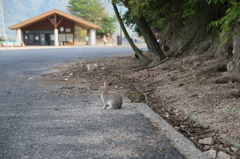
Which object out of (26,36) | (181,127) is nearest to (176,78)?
(181,127)

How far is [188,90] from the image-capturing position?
639cm

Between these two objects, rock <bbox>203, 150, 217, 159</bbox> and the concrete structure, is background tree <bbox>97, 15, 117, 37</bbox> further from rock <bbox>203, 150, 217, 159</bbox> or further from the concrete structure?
rock <bbox>203, 150, 217, 159</bbox>

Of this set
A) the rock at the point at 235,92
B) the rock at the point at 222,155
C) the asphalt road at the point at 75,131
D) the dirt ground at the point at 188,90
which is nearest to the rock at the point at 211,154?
the rock at the point at 222,155

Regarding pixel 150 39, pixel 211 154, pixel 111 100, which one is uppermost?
pixel 150 39

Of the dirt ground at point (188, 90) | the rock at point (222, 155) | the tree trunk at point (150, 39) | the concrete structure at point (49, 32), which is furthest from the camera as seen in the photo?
the concrete structure at point (49, 32)

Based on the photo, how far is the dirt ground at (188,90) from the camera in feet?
14.4

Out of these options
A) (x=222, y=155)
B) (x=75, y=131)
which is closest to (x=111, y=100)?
(x=75, y=131)

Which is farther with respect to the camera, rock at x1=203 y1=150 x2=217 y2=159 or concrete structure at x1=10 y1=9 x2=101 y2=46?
concrete structure at x1=10 y1=9 x2=101 y2=46

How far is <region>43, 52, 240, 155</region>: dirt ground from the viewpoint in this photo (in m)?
4.40

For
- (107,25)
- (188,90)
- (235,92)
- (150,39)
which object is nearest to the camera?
(235,92)

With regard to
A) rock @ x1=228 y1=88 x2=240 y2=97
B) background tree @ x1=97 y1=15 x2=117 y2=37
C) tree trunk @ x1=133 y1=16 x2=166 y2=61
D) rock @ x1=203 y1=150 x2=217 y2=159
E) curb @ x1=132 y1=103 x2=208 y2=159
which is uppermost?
background tree @ x1=97 y1=15 x2=117 y2=37

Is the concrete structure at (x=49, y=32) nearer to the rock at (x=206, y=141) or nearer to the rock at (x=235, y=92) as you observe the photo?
the rock at (x=235, y=92)

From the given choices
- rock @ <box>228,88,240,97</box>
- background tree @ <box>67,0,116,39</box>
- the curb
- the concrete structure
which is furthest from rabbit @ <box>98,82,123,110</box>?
background tree @ <box>67,0,116,39</box>

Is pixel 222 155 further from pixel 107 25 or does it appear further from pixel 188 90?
pixel 107 25
